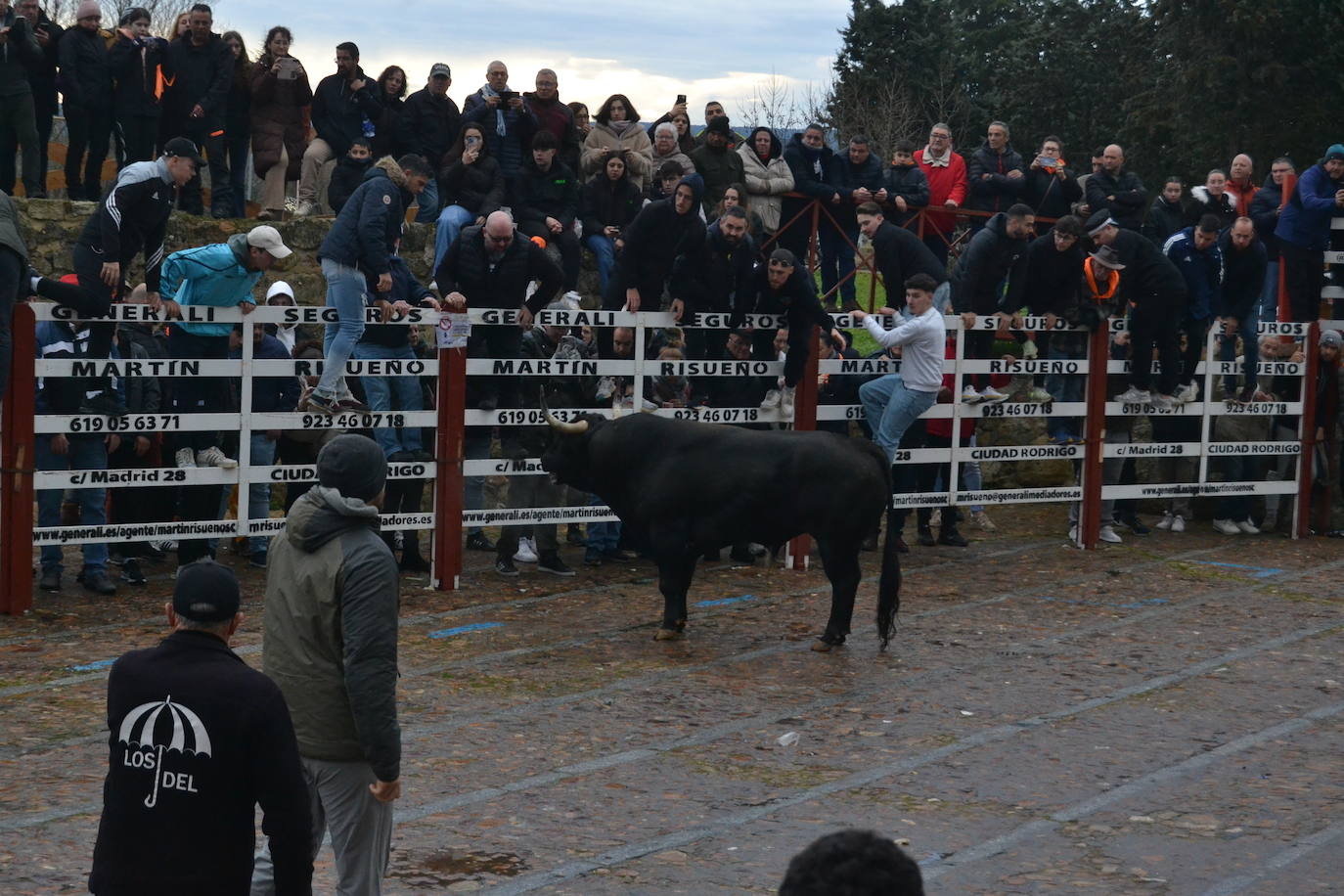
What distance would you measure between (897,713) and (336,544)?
15.5ft

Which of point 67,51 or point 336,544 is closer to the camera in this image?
point 336,544

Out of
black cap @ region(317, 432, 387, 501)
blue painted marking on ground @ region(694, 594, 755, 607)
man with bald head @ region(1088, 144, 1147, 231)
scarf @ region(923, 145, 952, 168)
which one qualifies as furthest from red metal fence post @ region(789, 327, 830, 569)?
black cap @ region(317, 432, 387, 501)

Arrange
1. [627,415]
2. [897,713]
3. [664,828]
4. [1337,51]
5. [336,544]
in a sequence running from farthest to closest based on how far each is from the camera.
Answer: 1. [1337,51]
2. [627,415]
3. [897,713]
4. [664,828]
5. [336,544]

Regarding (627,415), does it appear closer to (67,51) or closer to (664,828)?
(664,828)

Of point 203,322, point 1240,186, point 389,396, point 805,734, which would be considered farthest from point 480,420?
point 1240,186

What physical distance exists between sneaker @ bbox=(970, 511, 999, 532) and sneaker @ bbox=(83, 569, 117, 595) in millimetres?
8081

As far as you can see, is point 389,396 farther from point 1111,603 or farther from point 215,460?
point 1111,603

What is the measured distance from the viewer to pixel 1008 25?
4738cm

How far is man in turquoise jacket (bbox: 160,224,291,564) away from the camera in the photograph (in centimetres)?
1154

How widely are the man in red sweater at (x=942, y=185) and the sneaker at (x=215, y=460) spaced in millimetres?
9606

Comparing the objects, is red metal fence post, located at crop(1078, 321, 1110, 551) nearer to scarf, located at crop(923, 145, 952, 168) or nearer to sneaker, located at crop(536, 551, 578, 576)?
scarf, located at crop(923, 145, 952, 168)

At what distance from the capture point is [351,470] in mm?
5645

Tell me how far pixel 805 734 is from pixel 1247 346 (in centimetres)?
883

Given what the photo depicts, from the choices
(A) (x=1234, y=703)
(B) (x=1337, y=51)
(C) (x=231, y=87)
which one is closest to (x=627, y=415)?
(A) (x=1234, y=703)
